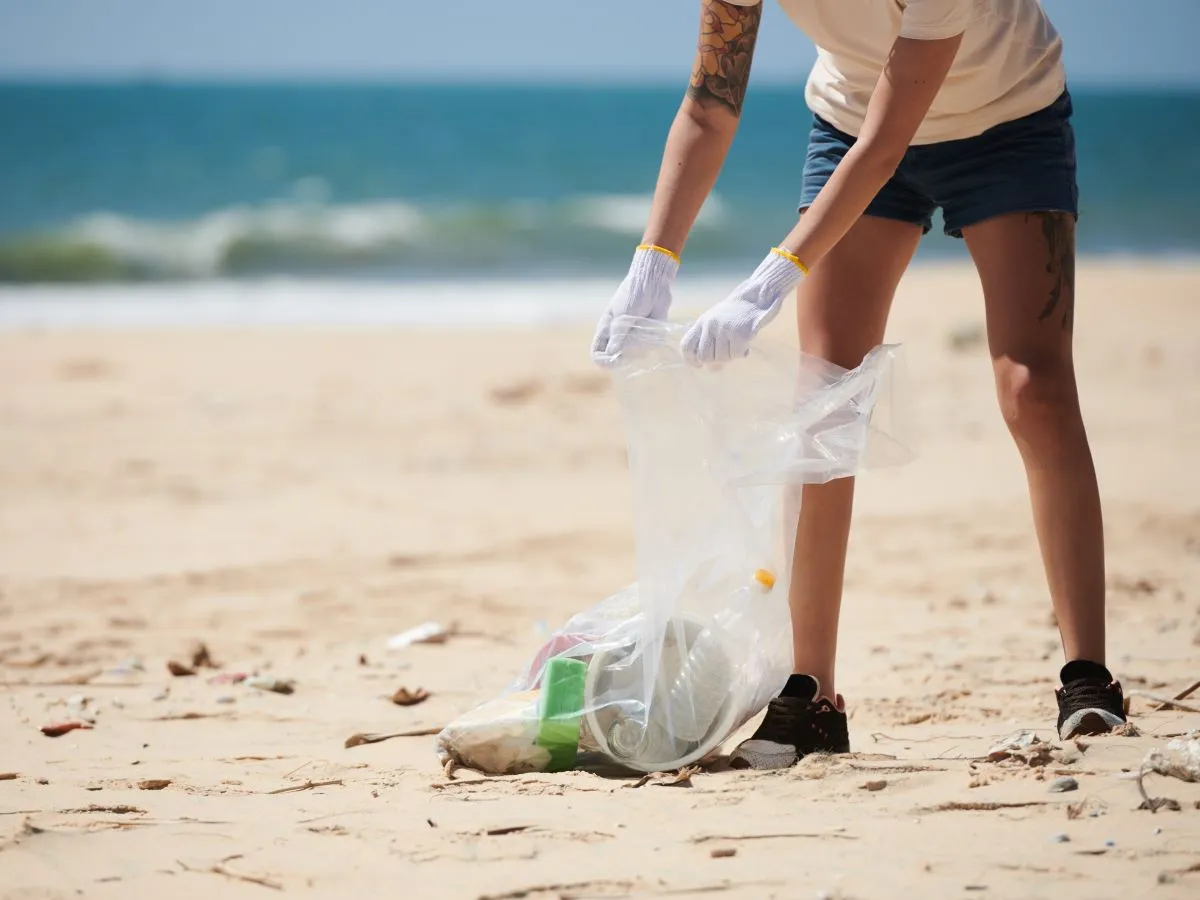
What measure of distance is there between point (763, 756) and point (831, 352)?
0.75m

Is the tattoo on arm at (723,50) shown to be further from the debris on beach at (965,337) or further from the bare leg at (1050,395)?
the debris on beach at (965,337)

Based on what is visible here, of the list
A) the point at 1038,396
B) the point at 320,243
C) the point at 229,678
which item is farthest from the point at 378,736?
the point at 320,243

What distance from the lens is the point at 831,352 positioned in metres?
2.29

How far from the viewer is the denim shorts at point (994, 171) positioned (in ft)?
7.06

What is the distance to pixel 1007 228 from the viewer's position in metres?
2.16

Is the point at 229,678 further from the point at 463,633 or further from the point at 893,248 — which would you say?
the point at 893,248

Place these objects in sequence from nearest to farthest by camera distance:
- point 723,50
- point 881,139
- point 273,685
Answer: point 881,139, point 723,50, point 273,685

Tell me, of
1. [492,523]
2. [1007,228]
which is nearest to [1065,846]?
[1007,228]

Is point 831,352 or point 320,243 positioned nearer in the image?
point 831,352

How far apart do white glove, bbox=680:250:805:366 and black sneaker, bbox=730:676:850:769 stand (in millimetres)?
644

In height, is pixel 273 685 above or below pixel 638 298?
below

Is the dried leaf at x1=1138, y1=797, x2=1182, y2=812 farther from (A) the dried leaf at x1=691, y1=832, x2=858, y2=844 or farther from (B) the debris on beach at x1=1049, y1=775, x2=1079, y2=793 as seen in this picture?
(A) the dried leaf at x1=691, y1=832, x2=858, y2=844

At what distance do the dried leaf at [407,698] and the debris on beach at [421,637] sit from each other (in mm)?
474

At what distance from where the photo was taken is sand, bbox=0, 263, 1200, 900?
1.72m
